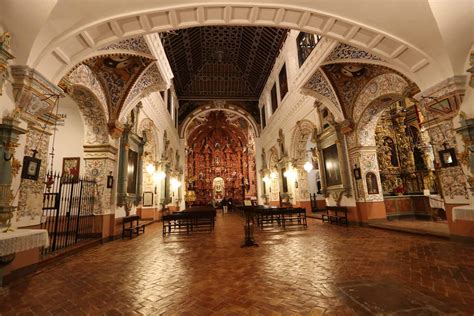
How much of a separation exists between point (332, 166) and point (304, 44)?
5.87m

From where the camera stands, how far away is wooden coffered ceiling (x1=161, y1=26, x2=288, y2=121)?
14.0 m

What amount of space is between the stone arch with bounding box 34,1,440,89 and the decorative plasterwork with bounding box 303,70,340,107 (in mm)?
3171

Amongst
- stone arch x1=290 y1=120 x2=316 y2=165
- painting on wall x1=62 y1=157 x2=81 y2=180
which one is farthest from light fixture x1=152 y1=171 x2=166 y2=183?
stone arch x1=290 y1=120 x2=316 y2=165

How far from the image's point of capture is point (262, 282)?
3104mm

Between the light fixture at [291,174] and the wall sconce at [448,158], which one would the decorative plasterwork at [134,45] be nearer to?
the wall sconce at [448,158]

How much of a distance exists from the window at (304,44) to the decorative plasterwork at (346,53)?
3.06 m

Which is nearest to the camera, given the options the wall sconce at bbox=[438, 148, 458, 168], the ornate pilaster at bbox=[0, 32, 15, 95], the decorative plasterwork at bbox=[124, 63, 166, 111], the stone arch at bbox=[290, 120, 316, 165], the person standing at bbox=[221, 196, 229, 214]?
the ornate pilaster at bbox=[0, 32, 15, 95]

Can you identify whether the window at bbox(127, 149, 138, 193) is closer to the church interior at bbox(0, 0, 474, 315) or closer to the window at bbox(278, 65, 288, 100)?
the church interior at bbox(0, 0, 474, 315)

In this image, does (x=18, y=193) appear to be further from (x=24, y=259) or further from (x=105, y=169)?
(x=105, y=169)

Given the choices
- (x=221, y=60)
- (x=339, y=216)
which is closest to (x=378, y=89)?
(x=339, y=216)

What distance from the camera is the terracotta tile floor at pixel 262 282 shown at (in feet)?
7.93

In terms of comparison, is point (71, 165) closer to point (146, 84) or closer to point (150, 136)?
point (146, 84)

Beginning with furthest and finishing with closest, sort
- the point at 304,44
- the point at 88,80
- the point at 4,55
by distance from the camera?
1. the point at 304,44
2. the point at 88,80
3. the point at 4,55

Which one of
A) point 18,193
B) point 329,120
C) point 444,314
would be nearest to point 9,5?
Answer: point 18,193
